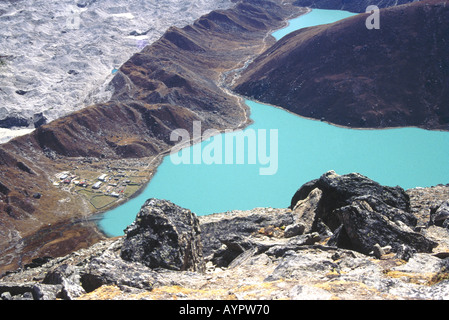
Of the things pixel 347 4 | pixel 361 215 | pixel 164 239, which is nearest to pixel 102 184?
pixel 164 239

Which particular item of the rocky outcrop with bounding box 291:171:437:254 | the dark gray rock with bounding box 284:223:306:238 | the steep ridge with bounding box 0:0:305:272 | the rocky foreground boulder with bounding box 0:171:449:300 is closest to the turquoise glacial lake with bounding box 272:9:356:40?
the steep ridge with bounding box 0:0:305:272

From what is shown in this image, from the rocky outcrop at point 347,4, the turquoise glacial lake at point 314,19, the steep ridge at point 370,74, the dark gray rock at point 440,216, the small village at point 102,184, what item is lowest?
the small village at point 102,184

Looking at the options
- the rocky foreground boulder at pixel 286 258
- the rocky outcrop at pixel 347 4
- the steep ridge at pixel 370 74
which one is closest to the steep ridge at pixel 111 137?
the steep ridge at pixel 370 74

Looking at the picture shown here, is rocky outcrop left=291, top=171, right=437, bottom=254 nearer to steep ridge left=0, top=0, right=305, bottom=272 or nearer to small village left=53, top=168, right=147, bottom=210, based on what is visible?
steep ridge left=0, top=0, right=305, bottom=272

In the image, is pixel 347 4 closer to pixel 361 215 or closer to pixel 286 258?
pixel 361 215

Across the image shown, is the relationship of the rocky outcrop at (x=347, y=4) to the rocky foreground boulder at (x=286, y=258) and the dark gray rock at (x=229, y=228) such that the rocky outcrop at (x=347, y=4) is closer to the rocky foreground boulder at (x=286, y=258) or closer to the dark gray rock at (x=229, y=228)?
the dark gray rock at (x=229, y=228)
